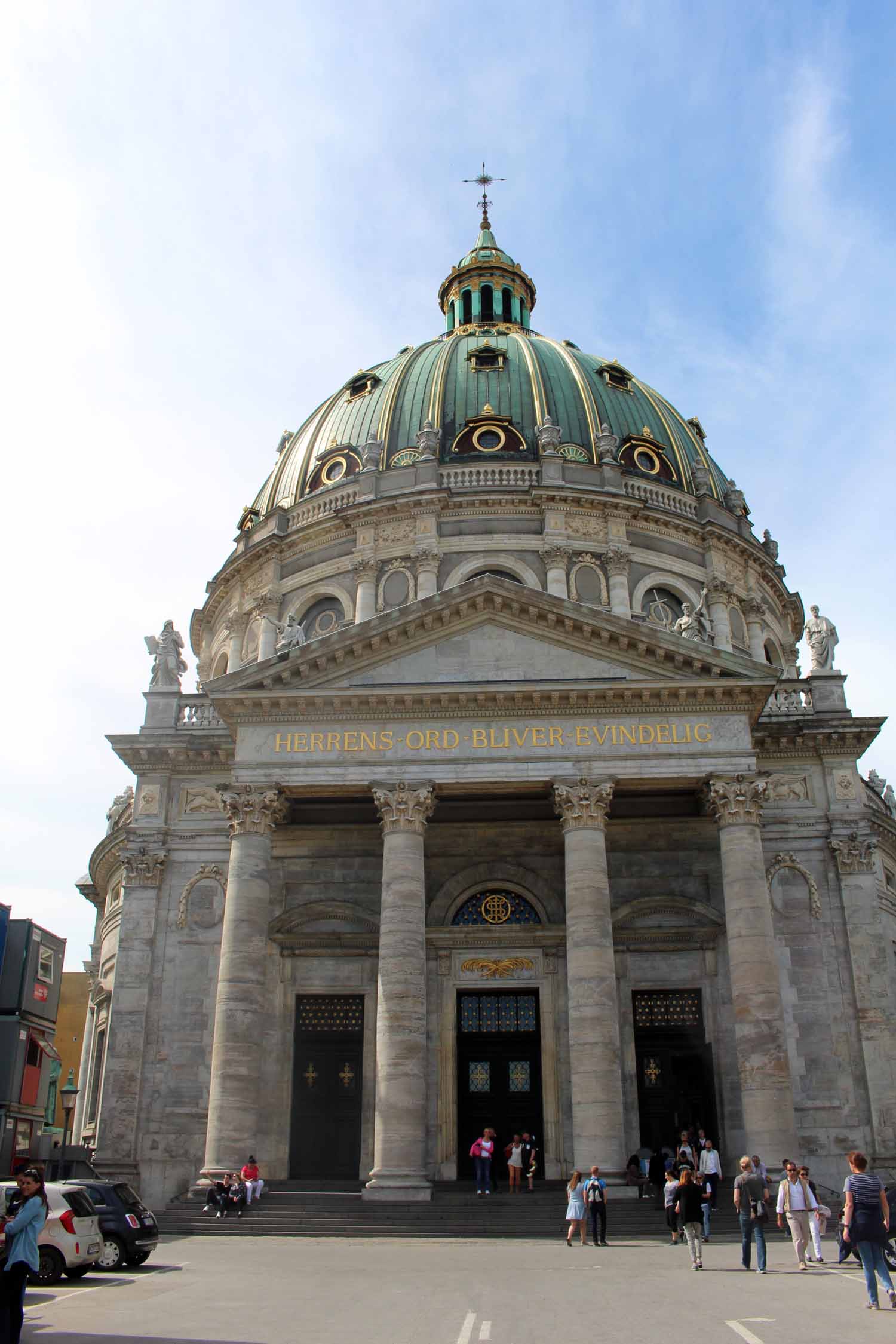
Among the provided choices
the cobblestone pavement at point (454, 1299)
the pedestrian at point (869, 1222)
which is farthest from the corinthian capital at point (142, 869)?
the pedestrian at point (869, 1222)

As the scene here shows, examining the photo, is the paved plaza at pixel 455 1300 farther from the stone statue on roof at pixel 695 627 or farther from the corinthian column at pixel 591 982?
the stone statue on roof at pixel 695 627

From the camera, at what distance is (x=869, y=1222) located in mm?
12719

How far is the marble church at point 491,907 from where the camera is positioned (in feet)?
85.6

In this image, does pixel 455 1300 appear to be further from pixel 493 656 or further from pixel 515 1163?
pixel 493 656

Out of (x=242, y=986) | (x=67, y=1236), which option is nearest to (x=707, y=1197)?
(x=242, y=986)

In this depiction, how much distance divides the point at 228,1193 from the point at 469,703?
38.1ft

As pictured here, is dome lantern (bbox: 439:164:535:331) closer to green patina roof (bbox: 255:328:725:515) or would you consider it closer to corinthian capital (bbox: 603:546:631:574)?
green patina roof (bbox: 255:328:725:515)

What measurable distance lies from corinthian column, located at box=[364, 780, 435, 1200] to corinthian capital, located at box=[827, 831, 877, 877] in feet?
36.4

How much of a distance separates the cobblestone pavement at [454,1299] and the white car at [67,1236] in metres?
0.29

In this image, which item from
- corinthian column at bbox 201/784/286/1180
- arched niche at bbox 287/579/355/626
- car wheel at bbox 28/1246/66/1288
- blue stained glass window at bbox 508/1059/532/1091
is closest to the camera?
car wheel at bbox 28/1246/66/1288

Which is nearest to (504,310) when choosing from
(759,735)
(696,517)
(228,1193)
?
(696,517)

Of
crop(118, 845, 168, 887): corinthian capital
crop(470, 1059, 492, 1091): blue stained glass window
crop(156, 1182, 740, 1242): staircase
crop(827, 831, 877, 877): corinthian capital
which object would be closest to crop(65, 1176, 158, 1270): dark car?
crop(156, 1182, 740, 1242): staircase

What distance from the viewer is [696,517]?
44.0 meters

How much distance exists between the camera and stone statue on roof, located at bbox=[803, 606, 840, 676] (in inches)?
1329
